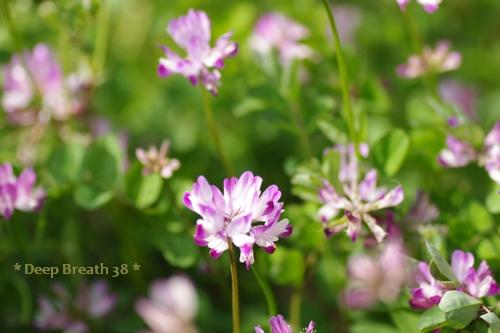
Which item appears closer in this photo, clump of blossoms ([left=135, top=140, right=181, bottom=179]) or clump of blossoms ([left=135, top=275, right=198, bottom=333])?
clump of blossoms ([left=135, top=140, right=181, bottom=179])

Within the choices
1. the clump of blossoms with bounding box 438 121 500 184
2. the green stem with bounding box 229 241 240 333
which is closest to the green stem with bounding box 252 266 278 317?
the green stem with bounding box 229 241 240 333

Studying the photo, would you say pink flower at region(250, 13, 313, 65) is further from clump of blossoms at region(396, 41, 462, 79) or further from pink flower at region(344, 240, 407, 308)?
pink flower at region(344, 240, 407, 308)

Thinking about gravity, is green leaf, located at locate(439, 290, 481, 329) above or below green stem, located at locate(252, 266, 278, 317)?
below

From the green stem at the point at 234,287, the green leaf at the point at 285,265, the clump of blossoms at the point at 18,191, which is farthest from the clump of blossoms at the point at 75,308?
the green stem at the point at 234,287

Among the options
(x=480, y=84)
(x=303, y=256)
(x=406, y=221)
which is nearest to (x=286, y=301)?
(x=303, y=256)

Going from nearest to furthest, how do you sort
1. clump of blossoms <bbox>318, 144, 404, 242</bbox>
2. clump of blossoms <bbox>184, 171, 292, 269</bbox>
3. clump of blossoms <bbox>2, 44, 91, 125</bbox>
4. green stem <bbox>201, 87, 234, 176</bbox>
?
clump of blossoms <bbox>184, 171, 292, 269</bbox>
clump of blossoms <bbox>318, 144, 404, 242</bbox>
green stem <bbox>201, 87, 234, 176</bbox>
clump of blossoms <bbox>2, 44, 91, 125</bbox>

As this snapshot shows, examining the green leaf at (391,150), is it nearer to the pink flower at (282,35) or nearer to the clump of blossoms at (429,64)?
the clump of blossoms at (429,64)

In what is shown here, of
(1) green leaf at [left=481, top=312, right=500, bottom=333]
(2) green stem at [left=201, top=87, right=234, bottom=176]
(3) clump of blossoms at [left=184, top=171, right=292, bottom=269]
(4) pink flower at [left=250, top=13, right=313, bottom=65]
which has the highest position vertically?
(4) pink flower at [left=250, top=13, right=313, bottom=65]
